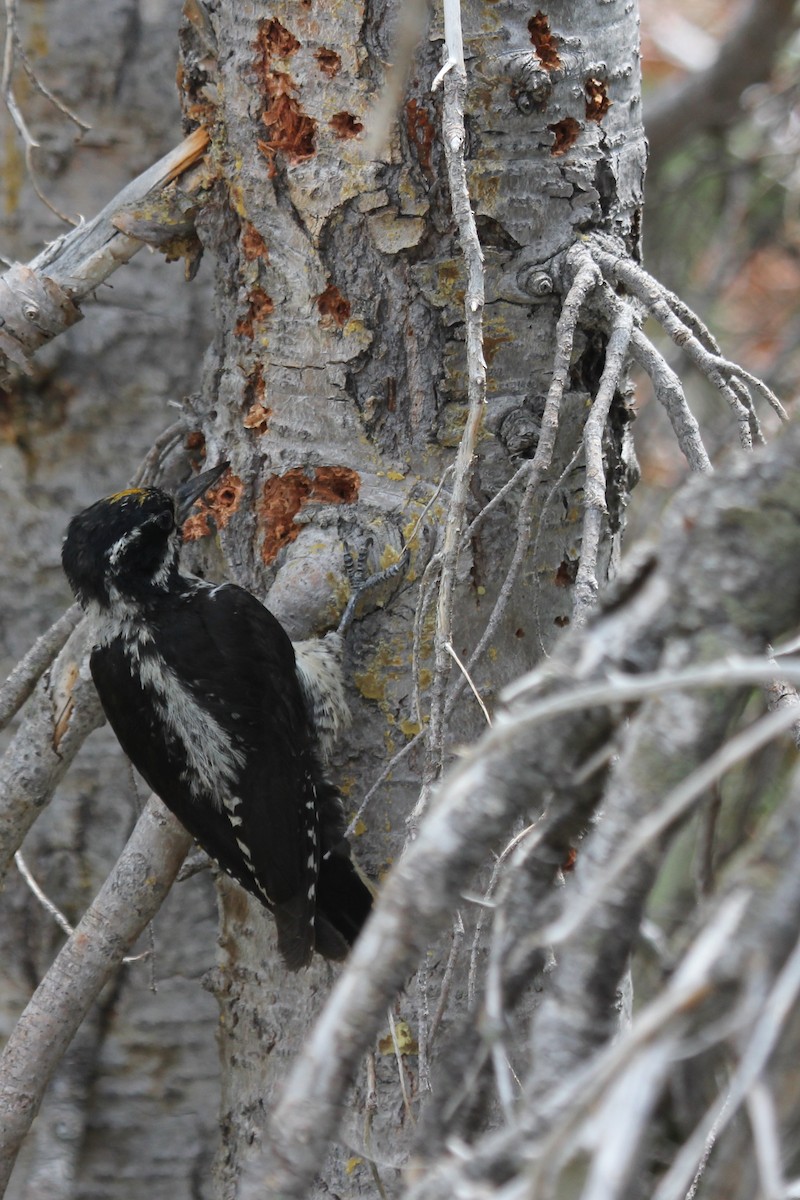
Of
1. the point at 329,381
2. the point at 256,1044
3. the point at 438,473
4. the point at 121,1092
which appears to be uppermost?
the point at 329,381

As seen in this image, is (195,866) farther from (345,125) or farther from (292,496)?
(345,125)

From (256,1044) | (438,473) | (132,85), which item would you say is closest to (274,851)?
(256,1044)

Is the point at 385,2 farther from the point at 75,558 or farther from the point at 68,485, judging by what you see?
the point at 68,485

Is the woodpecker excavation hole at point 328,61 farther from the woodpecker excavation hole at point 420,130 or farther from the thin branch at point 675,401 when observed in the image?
the thin branch at point 675,401

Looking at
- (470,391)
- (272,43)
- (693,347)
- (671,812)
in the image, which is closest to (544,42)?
(272,43)

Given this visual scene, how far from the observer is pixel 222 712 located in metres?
2.28

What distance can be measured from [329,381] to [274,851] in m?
0.80

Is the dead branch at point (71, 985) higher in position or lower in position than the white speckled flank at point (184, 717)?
lower

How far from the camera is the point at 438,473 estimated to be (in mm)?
1813

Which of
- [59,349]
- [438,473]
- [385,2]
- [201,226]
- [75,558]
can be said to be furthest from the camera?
[59,349]

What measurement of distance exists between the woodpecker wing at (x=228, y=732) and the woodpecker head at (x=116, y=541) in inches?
4.3

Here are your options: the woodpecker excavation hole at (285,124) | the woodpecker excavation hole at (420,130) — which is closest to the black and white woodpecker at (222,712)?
the woodpecker excavation hole at (285,124)

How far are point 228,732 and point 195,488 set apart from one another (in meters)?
0.46

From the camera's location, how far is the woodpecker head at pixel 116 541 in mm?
2357
